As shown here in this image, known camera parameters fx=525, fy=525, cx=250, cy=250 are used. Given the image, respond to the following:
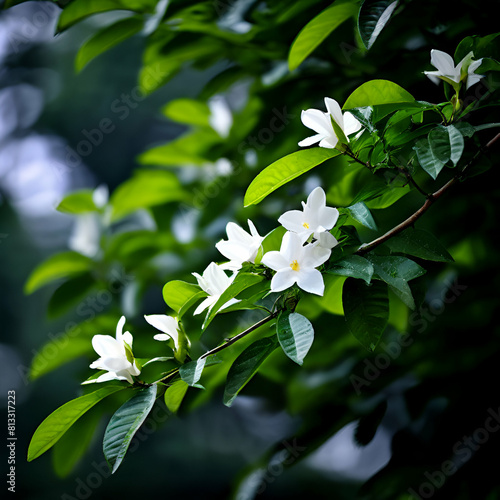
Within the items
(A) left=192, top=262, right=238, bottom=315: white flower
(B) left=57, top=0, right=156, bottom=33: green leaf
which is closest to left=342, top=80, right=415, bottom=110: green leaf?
(A) left=192, top=262, right=238, bottom=315: white flower

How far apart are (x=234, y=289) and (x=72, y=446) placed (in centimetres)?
76

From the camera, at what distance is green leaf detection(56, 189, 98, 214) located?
142 centimetres

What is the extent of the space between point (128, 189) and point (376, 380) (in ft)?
2.64

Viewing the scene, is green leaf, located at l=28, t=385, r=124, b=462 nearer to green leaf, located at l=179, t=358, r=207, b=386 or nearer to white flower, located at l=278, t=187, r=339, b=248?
green leaf, located at l=179, t=358, r=207, b=386

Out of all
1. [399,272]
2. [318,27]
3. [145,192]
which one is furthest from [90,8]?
[399,272]

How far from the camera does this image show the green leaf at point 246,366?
53 cm

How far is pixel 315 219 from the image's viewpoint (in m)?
0.56

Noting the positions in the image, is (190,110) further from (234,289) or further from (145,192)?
(234,289)

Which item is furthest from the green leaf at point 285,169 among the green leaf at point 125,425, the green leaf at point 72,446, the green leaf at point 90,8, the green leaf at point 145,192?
the green leaf at point 145,192

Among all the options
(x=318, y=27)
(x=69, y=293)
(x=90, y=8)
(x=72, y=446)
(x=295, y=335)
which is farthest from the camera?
(x=69, y=293)

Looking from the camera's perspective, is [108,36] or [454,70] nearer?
[454,70]

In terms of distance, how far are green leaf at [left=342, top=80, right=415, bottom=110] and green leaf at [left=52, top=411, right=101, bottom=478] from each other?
852mm

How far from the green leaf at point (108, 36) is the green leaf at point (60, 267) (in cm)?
55

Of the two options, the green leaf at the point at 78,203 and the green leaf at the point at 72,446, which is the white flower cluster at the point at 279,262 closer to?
the green leaf at the point at 72,446
